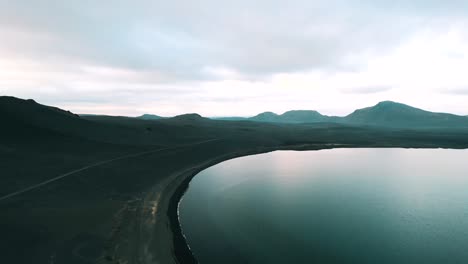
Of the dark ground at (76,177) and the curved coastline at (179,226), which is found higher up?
the dark ground at (76,177)

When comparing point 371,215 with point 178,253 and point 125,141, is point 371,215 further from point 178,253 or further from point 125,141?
point 125,141

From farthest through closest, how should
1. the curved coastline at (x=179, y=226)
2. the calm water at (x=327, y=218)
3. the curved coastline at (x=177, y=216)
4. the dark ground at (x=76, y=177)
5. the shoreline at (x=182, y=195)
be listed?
the calm water at (x=327, y=218), the shoreline at (x=182, y=195), the dark ground at (x=76, y=177), the curved coastline at (x=177, y=216), the curved coastline at (x=179, y=226)

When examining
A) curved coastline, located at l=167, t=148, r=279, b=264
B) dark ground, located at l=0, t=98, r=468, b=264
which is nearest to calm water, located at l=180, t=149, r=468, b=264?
curved coastline, located at l=167, t=148, r=279, b=264

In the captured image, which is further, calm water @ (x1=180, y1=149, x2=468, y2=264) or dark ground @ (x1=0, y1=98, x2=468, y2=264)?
calm water @ (x1=180, y1=149, x2=468, y2=264)

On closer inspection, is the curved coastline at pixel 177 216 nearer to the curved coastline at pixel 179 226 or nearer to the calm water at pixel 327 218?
the curved coastline at pixel 179 226

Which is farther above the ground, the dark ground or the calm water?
the dark ground

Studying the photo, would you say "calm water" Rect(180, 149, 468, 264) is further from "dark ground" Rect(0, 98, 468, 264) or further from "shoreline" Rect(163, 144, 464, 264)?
"dark ground" Rect(0, 98, 468, 264)

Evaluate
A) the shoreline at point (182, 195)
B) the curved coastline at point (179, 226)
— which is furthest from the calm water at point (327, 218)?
the shoreline at point (182, 195)

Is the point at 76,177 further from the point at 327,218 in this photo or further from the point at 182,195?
the point at 327,218

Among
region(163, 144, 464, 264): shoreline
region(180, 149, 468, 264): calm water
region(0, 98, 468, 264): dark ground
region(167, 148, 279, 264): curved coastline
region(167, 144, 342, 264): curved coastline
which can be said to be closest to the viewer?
region(167, 148, 279, 264): curved coastline
